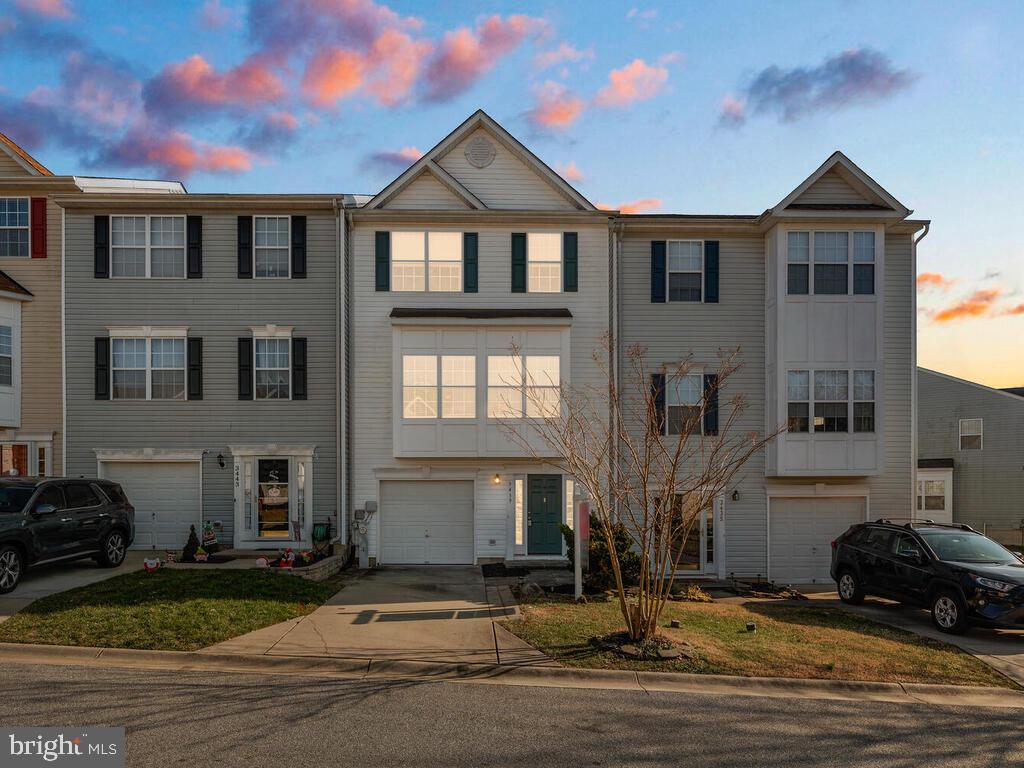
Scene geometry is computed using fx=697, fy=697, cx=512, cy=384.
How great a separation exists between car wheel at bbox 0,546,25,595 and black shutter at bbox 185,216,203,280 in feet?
26.6

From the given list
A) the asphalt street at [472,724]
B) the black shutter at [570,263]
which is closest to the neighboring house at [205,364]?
the black shutter at [570,263]

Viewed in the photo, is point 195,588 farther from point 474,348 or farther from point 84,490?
point 474,348

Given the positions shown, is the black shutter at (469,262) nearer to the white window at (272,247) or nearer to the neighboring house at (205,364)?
the neighboring house at (205,364)

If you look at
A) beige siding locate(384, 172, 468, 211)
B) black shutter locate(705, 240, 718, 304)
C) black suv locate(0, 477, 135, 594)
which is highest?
beige siding locate(384, 172, 468, 211)

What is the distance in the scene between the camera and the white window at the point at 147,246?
699 inches

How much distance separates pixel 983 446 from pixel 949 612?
16.1 m

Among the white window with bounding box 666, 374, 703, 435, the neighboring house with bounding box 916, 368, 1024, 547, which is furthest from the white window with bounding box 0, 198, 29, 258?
the neighboring house with bounding box 916, 368, 1024, 547

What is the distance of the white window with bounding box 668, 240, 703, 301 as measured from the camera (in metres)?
18.5

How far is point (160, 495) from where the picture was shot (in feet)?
58.2

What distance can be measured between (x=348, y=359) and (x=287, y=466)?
10.3 feet

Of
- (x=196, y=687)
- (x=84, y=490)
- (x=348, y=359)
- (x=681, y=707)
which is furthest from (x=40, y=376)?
(x=681, y=707)

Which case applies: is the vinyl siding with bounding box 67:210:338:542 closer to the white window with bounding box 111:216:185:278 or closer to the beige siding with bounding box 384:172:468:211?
the white window with bounding box 111:216:185:278

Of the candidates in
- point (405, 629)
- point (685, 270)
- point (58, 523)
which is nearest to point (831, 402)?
point (685, 270)

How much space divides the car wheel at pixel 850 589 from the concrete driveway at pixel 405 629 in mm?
6944
